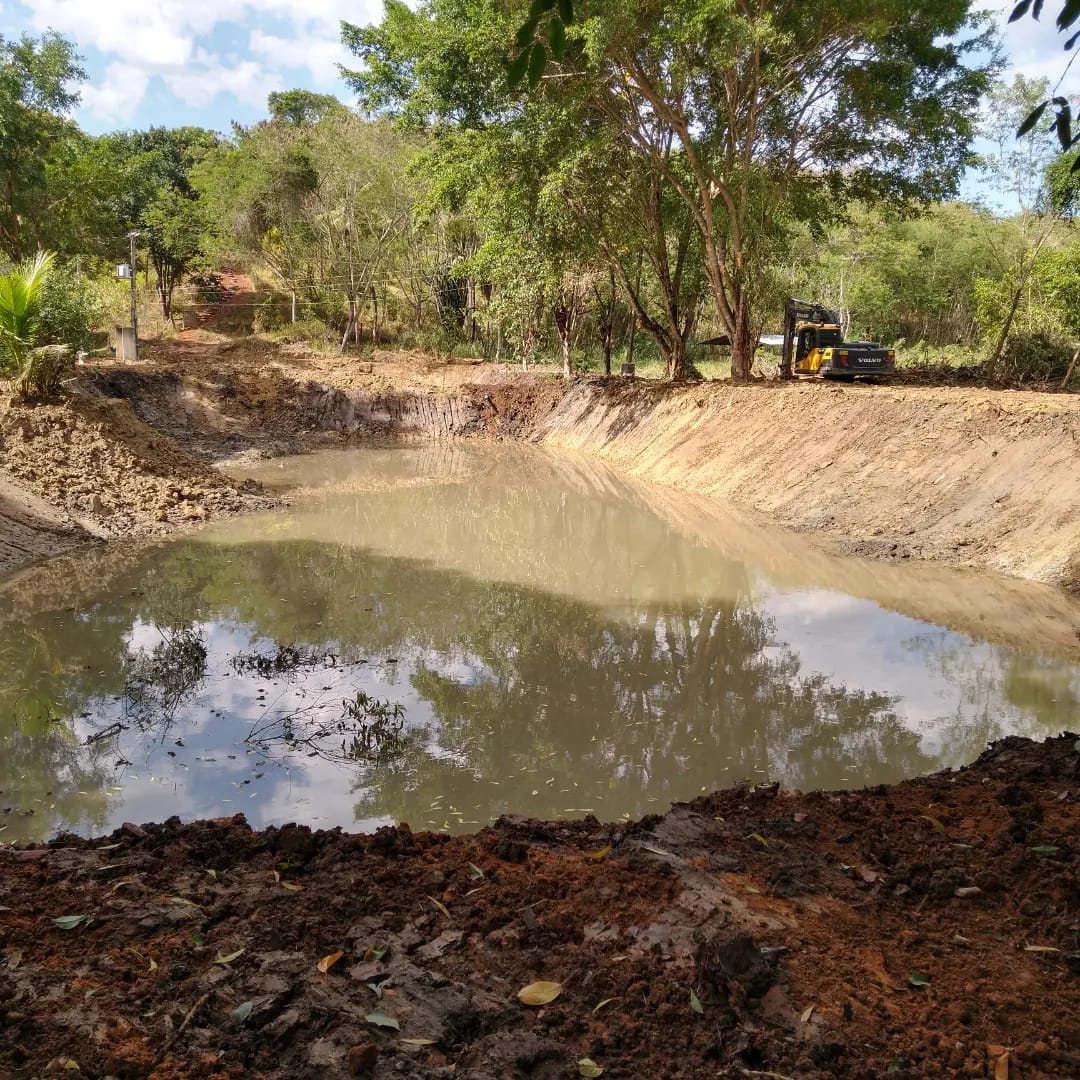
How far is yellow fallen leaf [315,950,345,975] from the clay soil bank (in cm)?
1002

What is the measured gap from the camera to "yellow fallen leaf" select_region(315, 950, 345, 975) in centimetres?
325

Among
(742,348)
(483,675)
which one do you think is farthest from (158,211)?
(483,675)

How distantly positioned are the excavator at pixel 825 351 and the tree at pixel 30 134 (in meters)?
20.6

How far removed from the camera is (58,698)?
24.1 feet

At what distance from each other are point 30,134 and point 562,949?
27.6 m

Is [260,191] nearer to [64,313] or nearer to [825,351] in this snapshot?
[64,313]

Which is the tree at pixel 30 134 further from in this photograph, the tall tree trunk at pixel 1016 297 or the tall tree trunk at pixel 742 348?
the tall tree trunk at pixel 1016 297

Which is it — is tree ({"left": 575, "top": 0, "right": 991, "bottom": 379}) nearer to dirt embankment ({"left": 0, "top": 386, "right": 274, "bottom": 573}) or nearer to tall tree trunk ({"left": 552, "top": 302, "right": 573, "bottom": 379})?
tall tree trunk ({"left": 552, "top": 302, "right": 573, "bottom": 379})

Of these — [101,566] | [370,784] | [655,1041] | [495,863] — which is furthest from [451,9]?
[655,1041]

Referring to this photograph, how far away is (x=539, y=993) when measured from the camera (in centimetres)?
315

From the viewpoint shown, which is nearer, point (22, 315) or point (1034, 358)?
point (22, 315)

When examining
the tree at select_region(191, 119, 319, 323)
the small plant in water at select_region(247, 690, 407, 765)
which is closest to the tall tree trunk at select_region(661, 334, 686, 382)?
the tree at select_region(191, 119, 319, 323)

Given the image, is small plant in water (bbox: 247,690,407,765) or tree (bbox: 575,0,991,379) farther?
tree (bbox: 575,0,991,379)

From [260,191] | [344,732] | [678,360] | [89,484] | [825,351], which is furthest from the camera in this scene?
[260,191]
